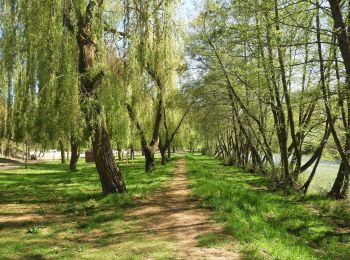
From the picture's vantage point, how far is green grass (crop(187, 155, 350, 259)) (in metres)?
7.07

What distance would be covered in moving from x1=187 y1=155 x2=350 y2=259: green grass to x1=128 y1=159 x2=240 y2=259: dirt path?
32cm

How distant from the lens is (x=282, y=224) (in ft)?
34.5

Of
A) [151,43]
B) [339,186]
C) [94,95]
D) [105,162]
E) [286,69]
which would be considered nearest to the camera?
[94,95]

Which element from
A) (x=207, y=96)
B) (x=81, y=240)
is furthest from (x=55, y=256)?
(x=207, y=96)

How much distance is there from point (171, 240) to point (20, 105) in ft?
18.7

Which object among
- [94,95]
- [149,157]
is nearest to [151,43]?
[94,95]

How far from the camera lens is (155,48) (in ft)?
48.7

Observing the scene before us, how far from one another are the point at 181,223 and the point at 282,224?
3.39 meters

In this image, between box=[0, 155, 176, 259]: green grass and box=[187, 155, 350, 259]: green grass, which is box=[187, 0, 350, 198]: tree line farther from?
box=[0, 155, 176, 259]: green grass

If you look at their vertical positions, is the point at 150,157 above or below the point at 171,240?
above

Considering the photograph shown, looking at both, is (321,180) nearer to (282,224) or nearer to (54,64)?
(282,224)

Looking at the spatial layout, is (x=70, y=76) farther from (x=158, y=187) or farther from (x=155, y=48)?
(x=158, y=187)

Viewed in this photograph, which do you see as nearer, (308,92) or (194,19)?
(308,92)

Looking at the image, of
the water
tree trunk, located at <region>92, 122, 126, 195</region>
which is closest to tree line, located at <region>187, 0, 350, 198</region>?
the water
